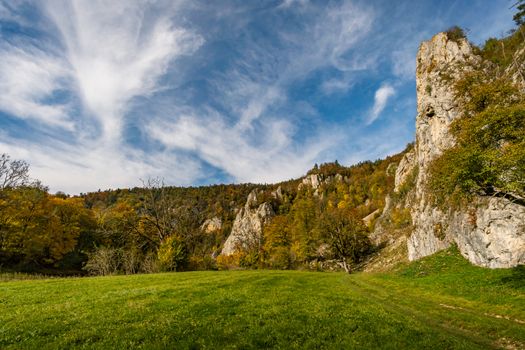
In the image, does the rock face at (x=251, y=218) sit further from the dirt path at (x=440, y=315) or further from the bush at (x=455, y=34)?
the dirt path at (x=440, y=315)

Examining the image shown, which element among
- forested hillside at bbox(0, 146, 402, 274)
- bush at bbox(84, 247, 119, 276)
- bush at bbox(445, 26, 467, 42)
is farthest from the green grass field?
bush at bbox(445, 26, 467, 42)

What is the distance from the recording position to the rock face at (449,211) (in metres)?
28.4

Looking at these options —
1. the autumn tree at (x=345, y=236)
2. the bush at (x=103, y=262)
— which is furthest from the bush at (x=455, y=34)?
the bush at (x=103, y=262)

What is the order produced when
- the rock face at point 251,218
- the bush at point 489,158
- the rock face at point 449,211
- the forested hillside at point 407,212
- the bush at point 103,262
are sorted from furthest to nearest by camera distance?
the rock face at point 251,218, the bush at point 103,262, the rock face at point 449,211, the forested hillside at point 407,212, the bush at point 489,158

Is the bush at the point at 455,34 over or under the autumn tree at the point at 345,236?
over

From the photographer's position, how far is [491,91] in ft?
79.4

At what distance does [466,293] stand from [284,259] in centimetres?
5777

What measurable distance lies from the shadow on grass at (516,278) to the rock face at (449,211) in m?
2.05

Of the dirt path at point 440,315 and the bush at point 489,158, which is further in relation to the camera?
A: the bush at point 489,158

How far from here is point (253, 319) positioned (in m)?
14.4

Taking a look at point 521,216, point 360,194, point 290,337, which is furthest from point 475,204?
point 360,194

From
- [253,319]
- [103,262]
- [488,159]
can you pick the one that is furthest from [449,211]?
[103,262]

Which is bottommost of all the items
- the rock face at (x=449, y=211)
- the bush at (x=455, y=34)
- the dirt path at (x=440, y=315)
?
the dirt path at (x=440, y=315)

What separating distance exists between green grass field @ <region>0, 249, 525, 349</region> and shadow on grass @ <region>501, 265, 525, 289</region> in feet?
0.28
